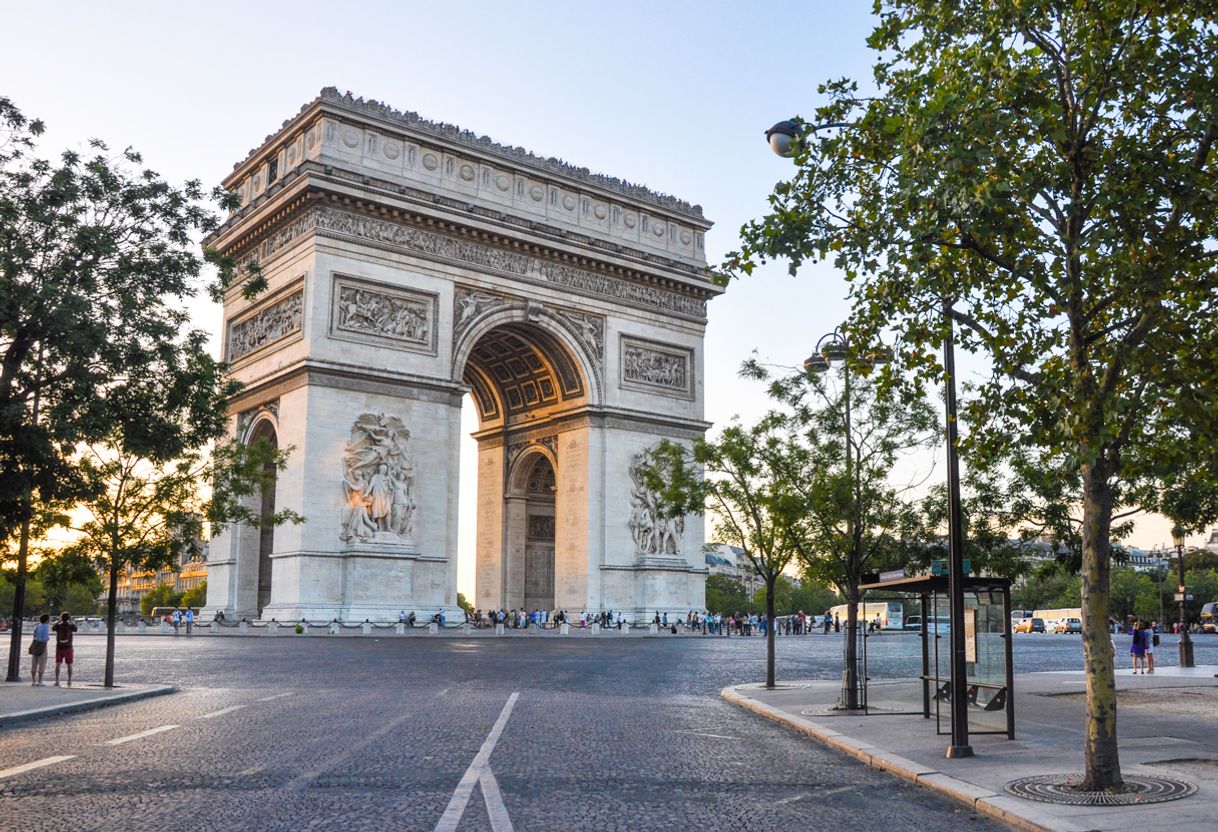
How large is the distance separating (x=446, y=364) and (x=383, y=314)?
10.7 ft

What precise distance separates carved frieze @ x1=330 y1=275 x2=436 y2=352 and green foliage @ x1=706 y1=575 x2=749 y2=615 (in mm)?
107314

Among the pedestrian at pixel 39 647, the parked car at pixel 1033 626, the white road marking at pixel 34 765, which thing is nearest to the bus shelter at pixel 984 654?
the white road marking at pixel 34 765

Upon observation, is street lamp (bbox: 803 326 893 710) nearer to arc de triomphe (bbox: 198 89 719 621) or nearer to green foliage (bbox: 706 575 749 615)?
arc de triomphe (bbox: 198 89 719 621)

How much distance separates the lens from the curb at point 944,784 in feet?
26.5

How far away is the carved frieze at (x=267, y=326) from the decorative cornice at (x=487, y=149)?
7.19 m

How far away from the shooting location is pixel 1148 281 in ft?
29.5

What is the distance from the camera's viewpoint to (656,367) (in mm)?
52719

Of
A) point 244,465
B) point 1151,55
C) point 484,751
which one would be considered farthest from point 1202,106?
point 244,465

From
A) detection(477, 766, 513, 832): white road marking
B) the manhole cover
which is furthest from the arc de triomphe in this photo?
the manhole cover

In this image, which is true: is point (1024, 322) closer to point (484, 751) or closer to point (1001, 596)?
point (1001, 596)

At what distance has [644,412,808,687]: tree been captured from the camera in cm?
1972

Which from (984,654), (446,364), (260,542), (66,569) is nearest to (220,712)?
(66,569)

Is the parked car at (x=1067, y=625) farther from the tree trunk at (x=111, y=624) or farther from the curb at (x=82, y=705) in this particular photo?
the curb at (x=82, y=705)

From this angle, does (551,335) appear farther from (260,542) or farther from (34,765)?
(34,765)
